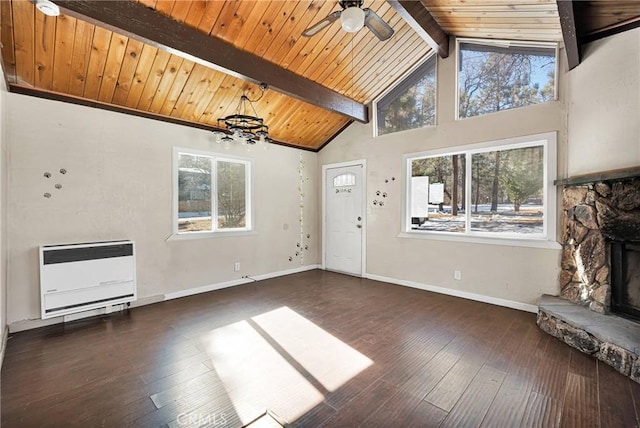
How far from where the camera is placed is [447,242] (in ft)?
14.1

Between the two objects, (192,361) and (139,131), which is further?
(139,131)

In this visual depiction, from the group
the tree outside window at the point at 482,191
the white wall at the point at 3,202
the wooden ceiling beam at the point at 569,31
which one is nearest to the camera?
the wooden ceiling beam at the point at 569,31

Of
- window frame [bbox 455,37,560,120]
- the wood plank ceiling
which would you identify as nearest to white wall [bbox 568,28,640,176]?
window frame [bbox 455,37,560,120]

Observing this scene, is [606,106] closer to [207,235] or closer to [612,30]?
[612,30]

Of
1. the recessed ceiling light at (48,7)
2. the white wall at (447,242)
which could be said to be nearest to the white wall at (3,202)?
the recessed ceiling light at (48,7)

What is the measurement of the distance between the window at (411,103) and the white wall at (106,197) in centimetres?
231

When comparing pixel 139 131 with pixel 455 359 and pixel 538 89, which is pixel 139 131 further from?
pixel 538 89

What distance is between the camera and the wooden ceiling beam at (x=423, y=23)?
10.1 ft

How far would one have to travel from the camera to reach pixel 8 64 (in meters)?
2.85

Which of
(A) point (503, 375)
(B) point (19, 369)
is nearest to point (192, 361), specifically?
(B) point (19, 369)

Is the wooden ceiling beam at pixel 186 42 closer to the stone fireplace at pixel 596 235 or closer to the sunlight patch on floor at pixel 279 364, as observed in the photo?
the sunlight patch on floor at pixel 279 364

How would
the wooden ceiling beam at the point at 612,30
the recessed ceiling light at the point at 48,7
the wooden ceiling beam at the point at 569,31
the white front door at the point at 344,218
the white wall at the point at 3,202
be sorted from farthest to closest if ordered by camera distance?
the white front door at the point at 344,218 < the wooden ceiling beam at the point at 612,30 < the white wall at the point at 3,202 < the wooden ceiling beam at the point at 569,31 < the recessed ceiling light at the point at 48,7

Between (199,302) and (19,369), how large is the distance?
5.98ft
